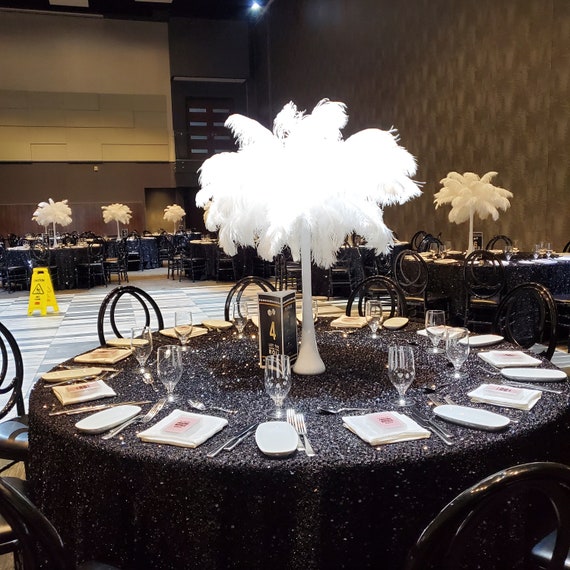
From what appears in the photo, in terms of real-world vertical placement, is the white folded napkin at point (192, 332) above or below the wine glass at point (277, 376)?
below

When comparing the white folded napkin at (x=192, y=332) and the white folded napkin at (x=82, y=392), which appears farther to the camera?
the white folded napkin at (x=192, y=332)

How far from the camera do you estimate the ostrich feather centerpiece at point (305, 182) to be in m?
1.65

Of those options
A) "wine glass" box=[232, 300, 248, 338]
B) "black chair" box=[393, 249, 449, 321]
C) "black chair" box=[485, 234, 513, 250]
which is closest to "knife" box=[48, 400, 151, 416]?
"wine glass" box=[232, 300, 248, 338]

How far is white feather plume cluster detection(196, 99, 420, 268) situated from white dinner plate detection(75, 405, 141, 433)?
2.07 feet

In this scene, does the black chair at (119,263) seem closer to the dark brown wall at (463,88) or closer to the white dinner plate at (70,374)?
the dark brown wall at (463,88)

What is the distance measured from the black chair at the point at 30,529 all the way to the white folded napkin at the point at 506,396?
1121 millimetres

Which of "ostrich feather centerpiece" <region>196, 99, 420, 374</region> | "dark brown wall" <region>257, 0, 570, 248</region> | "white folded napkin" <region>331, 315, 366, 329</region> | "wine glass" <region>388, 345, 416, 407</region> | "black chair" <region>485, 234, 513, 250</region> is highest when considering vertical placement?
"dark brown wall" <region>257, 0, 570, 248</region>

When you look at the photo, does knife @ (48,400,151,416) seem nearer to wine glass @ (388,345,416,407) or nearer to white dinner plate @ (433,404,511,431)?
wine glass @ (388,345,416,407)

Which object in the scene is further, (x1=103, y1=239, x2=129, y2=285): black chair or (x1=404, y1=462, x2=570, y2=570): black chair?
(x1=103, y1=239, x2=129, y2=285): black chair

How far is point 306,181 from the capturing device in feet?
5.42

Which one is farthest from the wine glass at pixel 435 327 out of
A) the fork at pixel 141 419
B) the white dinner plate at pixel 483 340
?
the fork at pixel 141 419

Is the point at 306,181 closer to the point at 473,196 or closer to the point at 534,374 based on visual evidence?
the point at 534,374

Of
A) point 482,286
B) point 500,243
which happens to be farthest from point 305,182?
point 500,243

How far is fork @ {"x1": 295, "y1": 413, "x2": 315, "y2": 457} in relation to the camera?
1.27 metres
